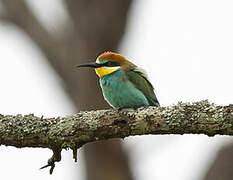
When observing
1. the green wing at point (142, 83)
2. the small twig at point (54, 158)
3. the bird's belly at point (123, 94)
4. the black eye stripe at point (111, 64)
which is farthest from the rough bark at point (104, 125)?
the black eye stripe at point (111, 64)

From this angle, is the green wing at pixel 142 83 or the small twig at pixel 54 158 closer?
the small twig at pixel 54 158

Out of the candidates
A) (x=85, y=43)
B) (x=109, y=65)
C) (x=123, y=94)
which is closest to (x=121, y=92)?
(x=123, y=94)

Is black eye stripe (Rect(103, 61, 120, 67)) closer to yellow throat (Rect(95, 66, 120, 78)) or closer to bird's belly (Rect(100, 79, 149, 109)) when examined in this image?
yellow throat (Rect(95, 66, 120, 78))

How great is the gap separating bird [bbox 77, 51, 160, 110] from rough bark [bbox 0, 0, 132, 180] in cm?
183

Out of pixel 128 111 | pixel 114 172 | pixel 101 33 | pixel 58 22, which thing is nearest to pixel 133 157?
pixel 114 172

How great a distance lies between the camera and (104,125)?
3.51 m

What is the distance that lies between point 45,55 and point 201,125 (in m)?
4.72

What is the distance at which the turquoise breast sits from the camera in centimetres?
461

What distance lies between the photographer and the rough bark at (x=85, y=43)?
675 cm

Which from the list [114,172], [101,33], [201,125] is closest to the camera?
[201,125]

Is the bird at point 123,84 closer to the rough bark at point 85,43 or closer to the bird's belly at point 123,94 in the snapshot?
the bird's belly at point 123,94

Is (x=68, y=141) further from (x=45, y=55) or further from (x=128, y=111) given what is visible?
(x=45, y=55)

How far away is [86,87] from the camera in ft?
23.2

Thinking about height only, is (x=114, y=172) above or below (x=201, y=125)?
below
